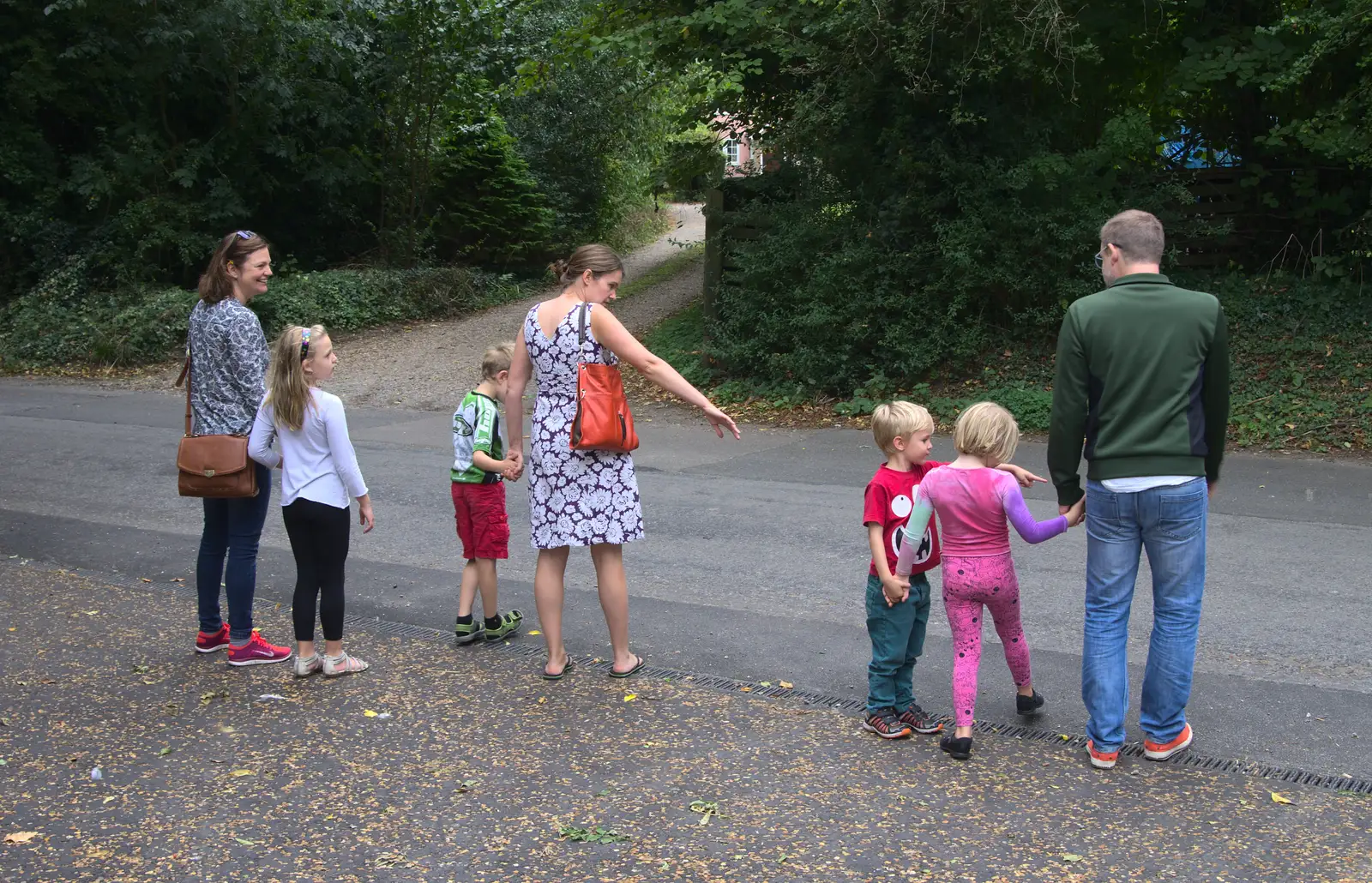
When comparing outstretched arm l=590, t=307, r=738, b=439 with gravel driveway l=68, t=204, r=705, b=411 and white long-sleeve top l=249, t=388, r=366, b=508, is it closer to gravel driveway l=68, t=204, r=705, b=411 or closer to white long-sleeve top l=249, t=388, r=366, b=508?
white long-sleeve top l=249, t=388, r=366, b=508

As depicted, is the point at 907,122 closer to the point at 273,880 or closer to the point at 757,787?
the point at 757,787

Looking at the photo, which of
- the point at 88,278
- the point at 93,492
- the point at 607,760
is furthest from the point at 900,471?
the point at 88,278

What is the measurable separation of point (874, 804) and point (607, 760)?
3.17 ft

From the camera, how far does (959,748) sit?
14.0ft

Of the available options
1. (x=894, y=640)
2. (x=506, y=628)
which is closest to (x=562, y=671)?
(x=506, y=628)

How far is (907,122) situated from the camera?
13.0 metres

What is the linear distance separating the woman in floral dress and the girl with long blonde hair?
0.74 m

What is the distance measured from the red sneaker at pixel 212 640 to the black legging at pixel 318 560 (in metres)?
0.61

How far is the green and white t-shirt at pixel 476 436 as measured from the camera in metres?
5.34

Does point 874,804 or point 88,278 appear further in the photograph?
point 88,278

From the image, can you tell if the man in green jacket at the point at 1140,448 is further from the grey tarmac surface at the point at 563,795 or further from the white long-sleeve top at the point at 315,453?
the white long-sleeve top at the point at 315,453

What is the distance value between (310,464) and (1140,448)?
324 centimetres

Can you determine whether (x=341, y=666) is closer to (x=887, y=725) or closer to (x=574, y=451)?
(x=574, y=451)

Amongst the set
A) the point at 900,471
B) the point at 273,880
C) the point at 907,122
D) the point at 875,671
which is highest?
the point at 907,122
